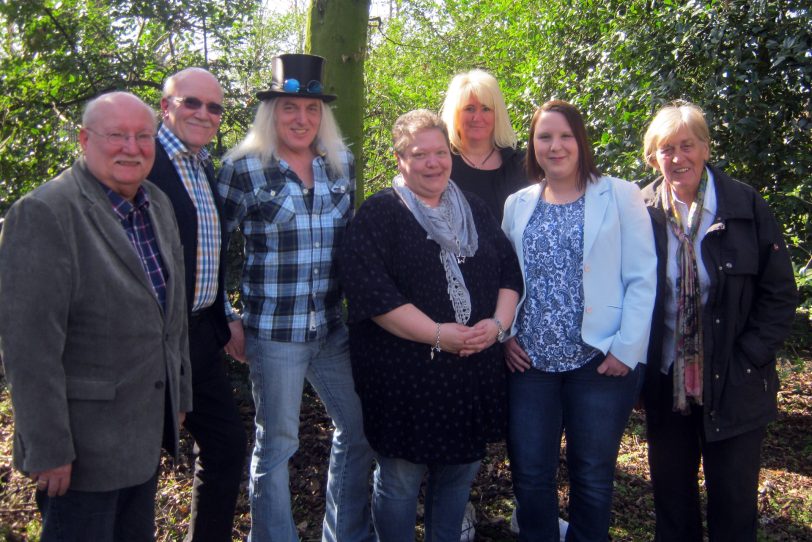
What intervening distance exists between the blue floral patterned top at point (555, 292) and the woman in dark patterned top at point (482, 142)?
53 centimetres

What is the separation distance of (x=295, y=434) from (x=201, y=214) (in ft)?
3.58

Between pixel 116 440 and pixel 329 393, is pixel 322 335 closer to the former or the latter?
pixel 329 393

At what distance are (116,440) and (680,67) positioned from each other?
4.34 metres

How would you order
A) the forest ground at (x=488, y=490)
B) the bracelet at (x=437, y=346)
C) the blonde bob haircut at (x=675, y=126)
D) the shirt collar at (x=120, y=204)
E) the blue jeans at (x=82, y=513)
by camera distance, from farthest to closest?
the forest ground at (x=488, y=490), the blonde bob haircut at (x=675, y=126), the bracelet at (x=437, y=346), the shirt collar at (x=120, y=204), the blue jeans at (x=82, y=513)

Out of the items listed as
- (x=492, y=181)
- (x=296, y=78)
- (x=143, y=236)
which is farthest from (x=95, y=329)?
(x=492, y=181)

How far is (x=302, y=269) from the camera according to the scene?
3.04m

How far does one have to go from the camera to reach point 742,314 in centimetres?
293

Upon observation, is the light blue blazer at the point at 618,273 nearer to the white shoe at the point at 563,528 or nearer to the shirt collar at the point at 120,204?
the white shoe at the point at 563,528

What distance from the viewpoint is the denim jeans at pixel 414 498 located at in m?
2.99

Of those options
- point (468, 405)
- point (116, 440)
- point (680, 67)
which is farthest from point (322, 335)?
point (680, 67)

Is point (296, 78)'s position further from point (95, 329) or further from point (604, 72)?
point (604, 72)

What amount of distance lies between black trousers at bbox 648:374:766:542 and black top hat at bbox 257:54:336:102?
6.85ft

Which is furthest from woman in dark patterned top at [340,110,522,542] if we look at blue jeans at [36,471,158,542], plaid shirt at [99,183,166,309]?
blue jeans at [36,471,158,542]

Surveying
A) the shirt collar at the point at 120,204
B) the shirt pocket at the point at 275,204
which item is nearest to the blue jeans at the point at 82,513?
the shirt collar at the point at 120,204
